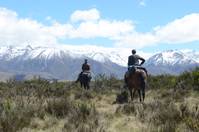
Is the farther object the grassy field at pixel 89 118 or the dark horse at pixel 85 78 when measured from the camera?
the dark horse at pixel 85 78

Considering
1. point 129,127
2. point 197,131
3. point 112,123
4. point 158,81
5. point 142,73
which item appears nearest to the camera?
point 197,131

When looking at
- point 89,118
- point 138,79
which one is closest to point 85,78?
point 138,79

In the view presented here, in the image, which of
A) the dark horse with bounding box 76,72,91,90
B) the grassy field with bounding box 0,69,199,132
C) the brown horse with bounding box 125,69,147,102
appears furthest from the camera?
the dark horse with bounding box 76,72,91,90

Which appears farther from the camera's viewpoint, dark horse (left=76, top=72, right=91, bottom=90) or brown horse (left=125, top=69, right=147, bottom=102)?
dark horse (left=76, top=72, right=91, bottom=90)

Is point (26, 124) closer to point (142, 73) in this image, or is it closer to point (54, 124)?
point (54, 124)

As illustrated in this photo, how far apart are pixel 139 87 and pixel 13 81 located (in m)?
12.3

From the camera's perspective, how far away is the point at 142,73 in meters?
18.8

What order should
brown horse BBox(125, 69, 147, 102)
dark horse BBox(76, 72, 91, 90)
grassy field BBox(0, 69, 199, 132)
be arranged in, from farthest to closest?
dark horse BBox(76, 72, 91, 90)
brown horse BBox(125, 69, 147, 102)
grassy field BBox(0, 69, 199, 132)

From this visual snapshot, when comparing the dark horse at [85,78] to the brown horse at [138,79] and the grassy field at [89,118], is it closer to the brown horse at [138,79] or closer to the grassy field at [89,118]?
the brown horse at [138,79]

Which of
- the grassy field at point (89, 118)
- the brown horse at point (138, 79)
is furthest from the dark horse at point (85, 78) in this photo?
the grassy field at point (89, 118)

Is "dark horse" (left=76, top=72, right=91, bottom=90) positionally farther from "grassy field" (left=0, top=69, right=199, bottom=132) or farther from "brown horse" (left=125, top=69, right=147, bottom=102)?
"grassy field" (left=0, top=69, right=199, bottom=132)

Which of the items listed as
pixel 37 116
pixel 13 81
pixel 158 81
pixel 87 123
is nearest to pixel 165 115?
pixel 87 123

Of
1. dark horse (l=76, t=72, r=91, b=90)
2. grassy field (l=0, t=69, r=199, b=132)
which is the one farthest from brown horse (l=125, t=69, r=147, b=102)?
dark horse (l=76, t=72, r=91, b=90)

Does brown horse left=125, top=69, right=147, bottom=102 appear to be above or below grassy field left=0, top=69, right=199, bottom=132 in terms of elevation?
above
